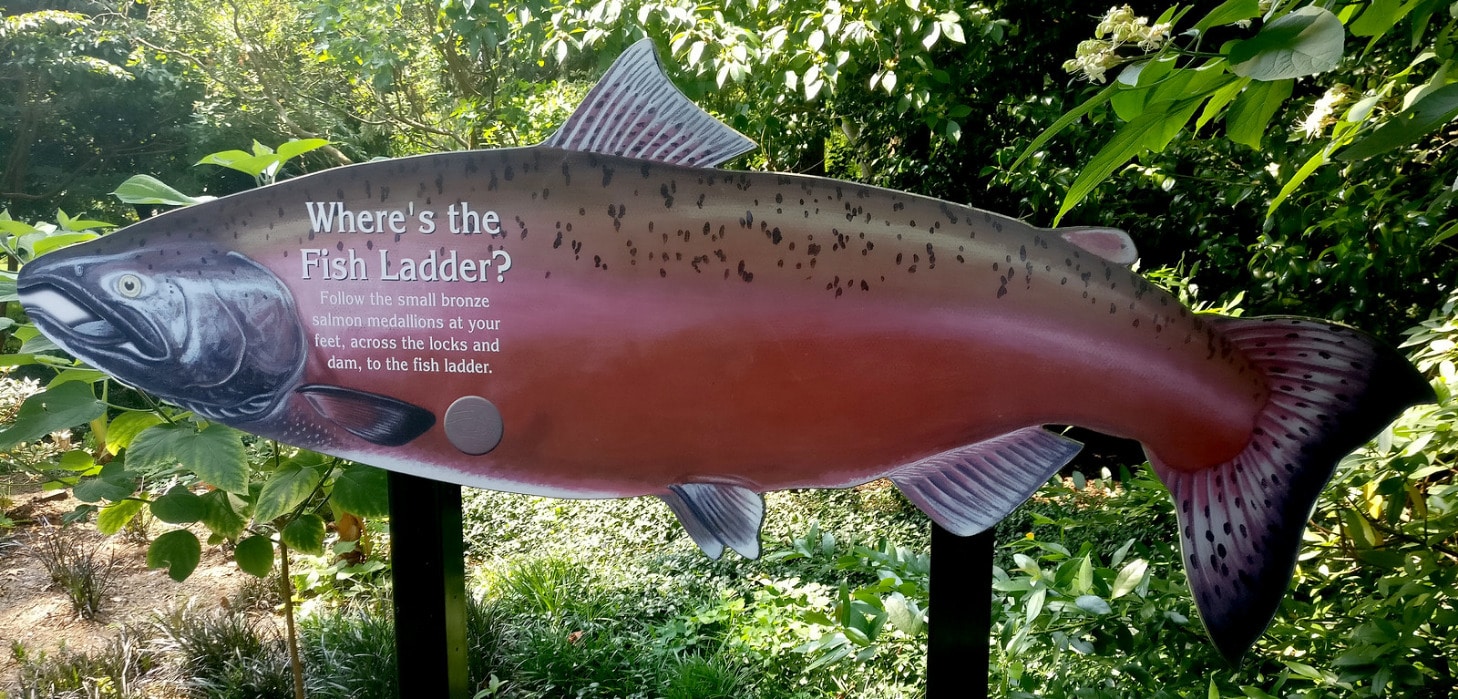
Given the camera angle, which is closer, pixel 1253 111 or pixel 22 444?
pixel 1253 111

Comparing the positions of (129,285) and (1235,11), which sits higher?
(1235,11)

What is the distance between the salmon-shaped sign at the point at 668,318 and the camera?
129cm

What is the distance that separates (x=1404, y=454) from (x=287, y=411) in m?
1.96

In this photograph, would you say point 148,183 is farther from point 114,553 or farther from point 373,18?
point 373,18

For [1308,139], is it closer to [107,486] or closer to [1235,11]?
[1235,11]

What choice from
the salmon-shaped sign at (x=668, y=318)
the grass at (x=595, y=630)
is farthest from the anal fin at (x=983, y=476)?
the grass at (x=595, y=630)

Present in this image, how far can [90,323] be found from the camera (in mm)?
1310

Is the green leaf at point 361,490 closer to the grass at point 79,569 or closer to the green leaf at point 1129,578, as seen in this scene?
the green leaf at point 1129,578

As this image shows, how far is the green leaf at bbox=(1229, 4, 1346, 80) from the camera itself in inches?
25.7

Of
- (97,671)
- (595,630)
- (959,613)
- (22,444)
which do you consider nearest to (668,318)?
(959,613)

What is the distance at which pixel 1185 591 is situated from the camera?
5.21 feet

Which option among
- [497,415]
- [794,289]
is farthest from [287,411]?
[794,289]

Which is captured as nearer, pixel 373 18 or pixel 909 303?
pixel 909 303

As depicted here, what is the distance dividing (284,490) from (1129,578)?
1.72 meters
